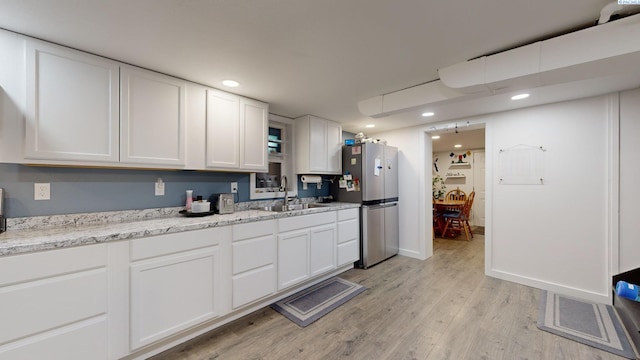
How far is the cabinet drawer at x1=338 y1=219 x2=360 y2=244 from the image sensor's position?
10.9 ft

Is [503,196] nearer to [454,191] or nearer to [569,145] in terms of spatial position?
[569,145]

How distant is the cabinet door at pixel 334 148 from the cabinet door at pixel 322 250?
3.30 ft

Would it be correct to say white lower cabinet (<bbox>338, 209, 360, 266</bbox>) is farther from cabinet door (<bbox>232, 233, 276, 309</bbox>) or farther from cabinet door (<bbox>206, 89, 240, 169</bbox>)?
cabinet door (<bbox>206, 89, 240, 169</bbox>)

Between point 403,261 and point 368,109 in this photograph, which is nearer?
point 368,109

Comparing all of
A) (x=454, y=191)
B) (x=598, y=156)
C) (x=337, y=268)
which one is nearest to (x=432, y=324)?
(x=337, y=268)

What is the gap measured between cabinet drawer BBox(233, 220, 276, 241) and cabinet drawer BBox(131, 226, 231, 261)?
0.08 m

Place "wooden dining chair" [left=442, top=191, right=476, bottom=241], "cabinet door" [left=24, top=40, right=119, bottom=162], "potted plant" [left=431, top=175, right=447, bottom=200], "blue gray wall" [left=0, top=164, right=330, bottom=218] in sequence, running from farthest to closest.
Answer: "potted plant" [left=431, top=175, right=447, bottom=200] < "wooden dining chair" [left=442, top=191, right=476, bottom=241] < "blue gray wall" [left=0, top=164, right=330, bottom=218] < "cabinet door" [left=24, top=40, right=119, bottom=162]

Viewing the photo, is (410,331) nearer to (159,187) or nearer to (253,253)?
(253,253)

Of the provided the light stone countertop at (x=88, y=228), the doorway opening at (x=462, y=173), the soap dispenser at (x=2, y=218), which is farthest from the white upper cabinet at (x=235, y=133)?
the doorway opening at (x=462, y=173)

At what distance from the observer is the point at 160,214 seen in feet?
7.48

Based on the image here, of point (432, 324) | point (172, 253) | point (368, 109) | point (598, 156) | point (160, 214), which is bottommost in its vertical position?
point (432, 324)

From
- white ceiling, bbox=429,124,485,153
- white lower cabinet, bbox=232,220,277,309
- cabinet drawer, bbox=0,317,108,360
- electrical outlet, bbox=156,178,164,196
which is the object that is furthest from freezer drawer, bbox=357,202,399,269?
cabinet drawer, bbox=0,317,108,360

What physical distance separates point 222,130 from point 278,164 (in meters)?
1.14

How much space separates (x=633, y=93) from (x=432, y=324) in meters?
3.00
